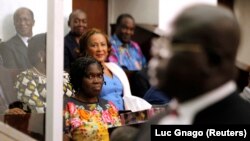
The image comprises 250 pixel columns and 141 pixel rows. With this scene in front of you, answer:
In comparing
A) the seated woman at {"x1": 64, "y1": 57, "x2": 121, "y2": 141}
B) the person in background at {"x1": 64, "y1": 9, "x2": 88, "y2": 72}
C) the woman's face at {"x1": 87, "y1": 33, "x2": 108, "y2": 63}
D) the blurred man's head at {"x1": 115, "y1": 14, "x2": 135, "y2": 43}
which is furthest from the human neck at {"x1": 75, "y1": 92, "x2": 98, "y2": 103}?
the blurred man's head at {"x1": 115, "y1": 14, "x2": 135, "y2": 43}

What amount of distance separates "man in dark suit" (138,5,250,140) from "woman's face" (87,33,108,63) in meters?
2.96

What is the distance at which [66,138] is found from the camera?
2.73 meters

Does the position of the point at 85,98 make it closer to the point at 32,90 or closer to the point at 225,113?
the point at 32,90

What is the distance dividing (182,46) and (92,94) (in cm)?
233

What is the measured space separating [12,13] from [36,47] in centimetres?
73

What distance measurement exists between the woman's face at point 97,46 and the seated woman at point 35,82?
2.10 ft

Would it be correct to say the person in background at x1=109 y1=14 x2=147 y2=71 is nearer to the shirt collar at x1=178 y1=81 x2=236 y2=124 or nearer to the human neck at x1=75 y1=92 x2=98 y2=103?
the human neck at x1=75 y1=92 x2=98 y2=103

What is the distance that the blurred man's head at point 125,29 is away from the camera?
15.9ft

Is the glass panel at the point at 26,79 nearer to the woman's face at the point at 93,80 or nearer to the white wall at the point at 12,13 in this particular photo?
the white wall at the point at 12,13

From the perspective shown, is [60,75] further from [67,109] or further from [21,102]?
[21,102]

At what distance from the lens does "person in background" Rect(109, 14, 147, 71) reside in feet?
15.4

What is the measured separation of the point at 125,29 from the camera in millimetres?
4855

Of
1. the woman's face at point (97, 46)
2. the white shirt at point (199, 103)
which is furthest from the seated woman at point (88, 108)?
the white shirt at point (199, 103)

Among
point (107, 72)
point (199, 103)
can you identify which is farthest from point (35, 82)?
point (199, 103)
